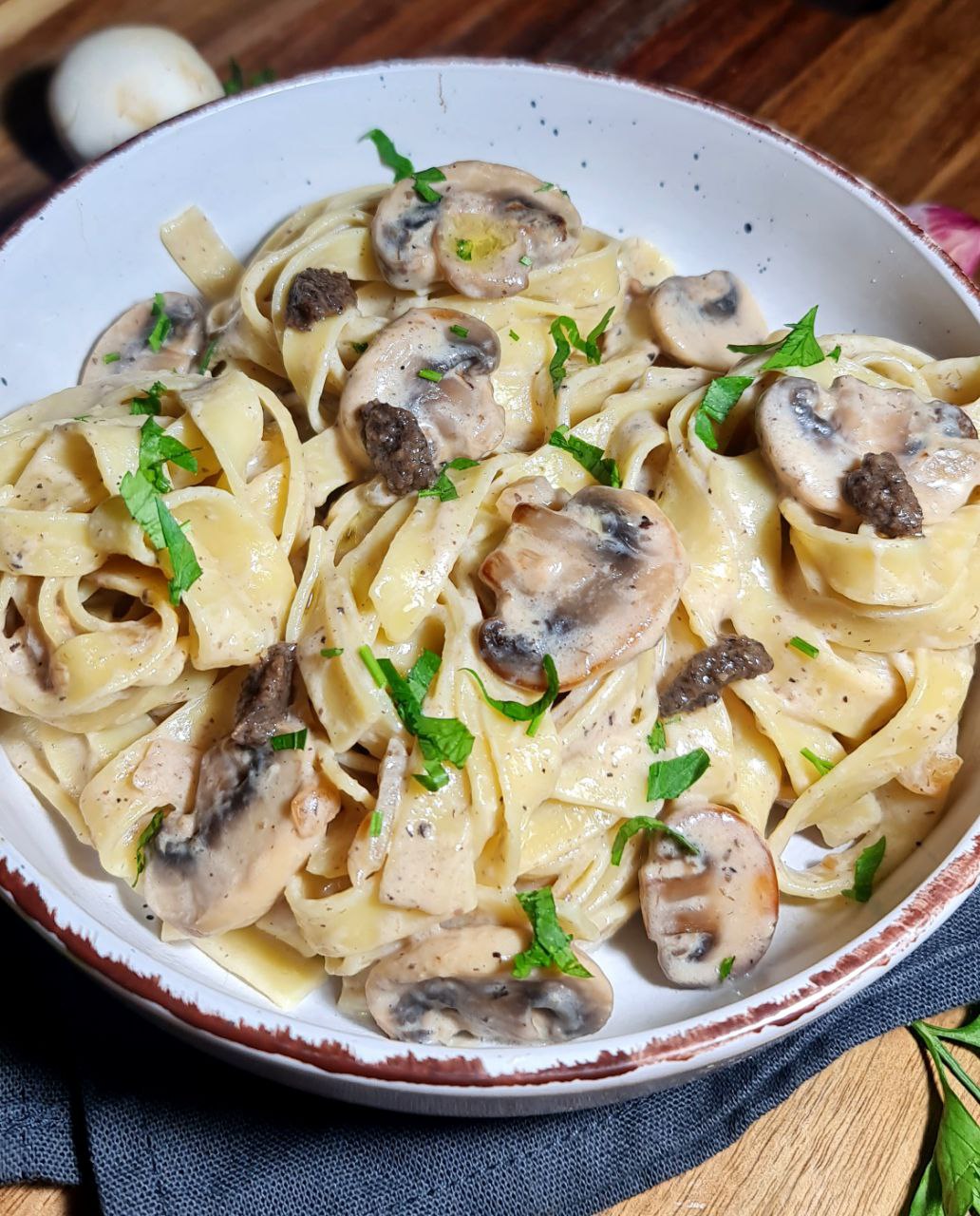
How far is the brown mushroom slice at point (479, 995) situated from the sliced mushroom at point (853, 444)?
125cm

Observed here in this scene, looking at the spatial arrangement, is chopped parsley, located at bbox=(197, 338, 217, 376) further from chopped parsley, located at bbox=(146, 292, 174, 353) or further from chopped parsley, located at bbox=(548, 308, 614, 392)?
chopped parsley, located at bbox=(548, 308, 614, 392)

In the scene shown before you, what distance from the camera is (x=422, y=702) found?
2.69 metres

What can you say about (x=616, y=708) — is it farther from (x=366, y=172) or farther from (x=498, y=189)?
(x=366, y=172)

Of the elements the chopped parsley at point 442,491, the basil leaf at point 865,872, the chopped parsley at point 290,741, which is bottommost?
the basil leaf at point 865,872

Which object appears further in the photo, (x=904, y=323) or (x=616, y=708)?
(x=904, y=323)

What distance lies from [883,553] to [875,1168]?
1557mm

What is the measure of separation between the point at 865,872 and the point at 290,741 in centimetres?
143

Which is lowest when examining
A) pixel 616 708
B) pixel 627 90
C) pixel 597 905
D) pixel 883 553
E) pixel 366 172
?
pixel 597 905

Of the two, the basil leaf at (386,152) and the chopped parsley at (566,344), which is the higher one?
the basil leaf at (386,152)

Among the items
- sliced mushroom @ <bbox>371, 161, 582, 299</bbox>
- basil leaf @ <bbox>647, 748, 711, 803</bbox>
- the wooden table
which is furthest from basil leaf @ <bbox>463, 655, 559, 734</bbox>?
the wooden table

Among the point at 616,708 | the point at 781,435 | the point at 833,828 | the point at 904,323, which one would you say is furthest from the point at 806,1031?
the point at 904,323

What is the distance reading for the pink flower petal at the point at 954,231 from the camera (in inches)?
183

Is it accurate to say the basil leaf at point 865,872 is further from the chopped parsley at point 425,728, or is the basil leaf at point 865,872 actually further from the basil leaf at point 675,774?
the chopped parsley at point 425,728

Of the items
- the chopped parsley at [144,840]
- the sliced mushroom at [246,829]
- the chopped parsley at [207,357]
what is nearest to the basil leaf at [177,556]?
the sliced mushroom at [246,829]
